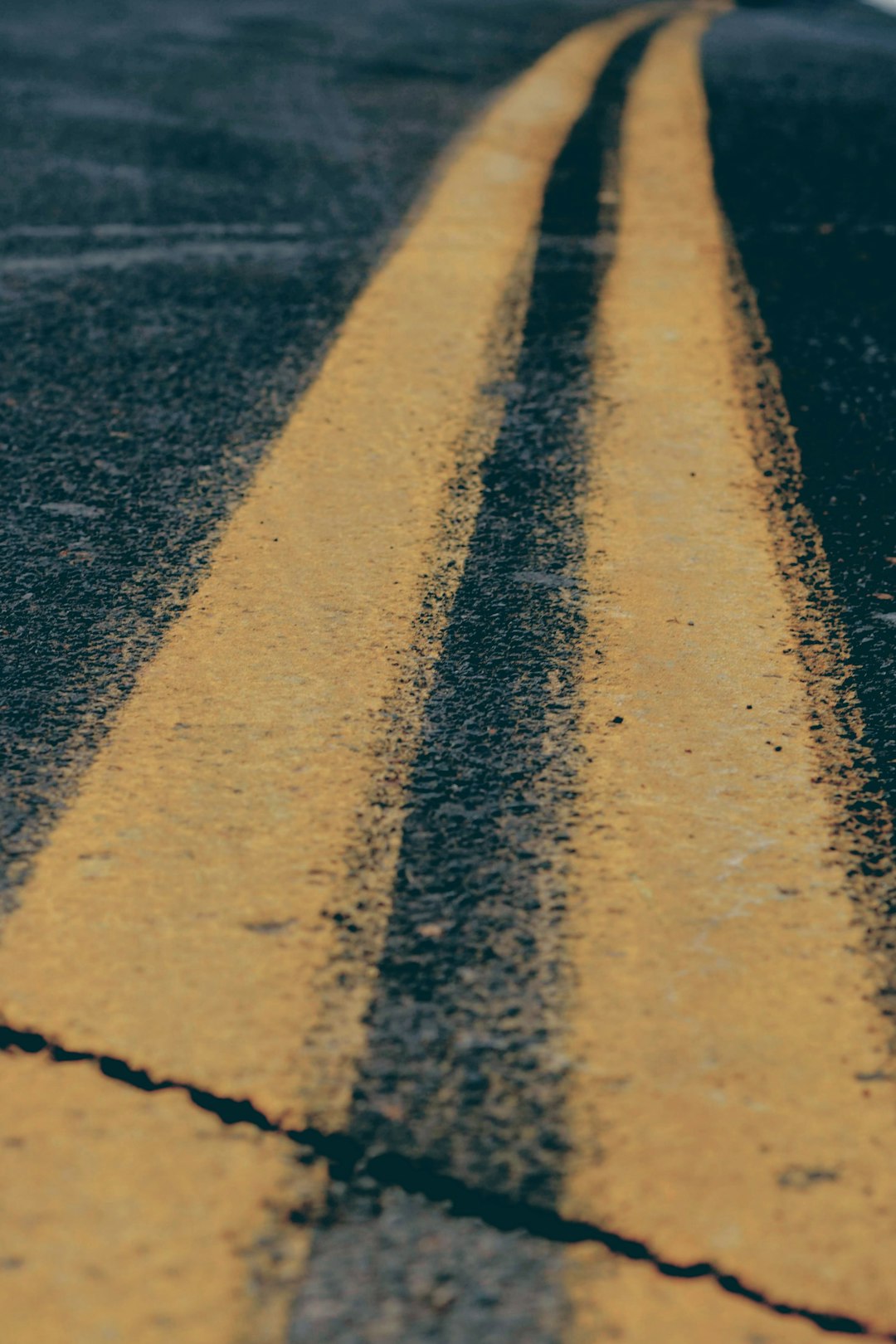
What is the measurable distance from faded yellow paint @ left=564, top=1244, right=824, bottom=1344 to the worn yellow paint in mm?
13

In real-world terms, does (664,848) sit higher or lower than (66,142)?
lower

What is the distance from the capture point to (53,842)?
1436mm

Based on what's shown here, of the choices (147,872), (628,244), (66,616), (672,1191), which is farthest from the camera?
(628,244)

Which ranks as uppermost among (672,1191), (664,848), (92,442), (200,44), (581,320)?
(200,44)

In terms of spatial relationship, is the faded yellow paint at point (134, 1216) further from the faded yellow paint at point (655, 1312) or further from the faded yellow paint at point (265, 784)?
the faded yellow paint at point (655, 1312)

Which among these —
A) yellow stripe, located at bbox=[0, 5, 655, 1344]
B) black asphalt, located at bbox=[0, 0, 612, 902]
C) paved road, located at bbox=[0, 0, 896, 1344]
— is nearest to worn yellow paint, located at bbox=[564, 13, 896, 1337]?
paved road, located at bbox=[0, 0, 896, 1344]

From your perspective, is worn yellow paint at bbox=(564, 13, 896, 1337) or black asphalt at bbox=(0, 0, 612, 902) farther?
black asphalt at bbox=(0, 0, 612, 902)

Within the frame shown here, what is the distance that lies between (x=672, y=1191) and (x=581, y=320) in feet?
7.41

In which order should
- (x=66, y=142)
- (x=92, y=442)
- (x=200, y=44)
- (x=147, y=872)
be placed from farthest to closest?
(x=200, y=44)
(x=66, y=142)
(x=92, y=442)
(x=147, y=872)

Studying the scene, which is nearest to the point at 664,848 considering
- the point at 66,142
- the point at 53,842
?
the point at 53,842

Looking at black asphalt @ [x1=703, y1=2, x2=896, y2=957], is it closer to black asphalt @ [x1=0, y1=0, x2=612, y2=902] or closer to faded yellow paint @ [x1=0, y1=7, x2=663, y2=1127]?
faded yellow paint @ [x1=0, y1=7, x2=663, y2=1127]

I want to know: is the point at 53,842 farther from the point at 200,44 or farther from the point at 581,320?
the point at 200,44

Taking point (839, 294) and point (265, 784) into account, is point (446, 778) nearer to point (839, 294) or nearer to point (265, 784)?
point (265, 784)

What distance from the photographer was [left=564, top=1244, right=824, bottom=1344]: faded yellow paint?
100cm
